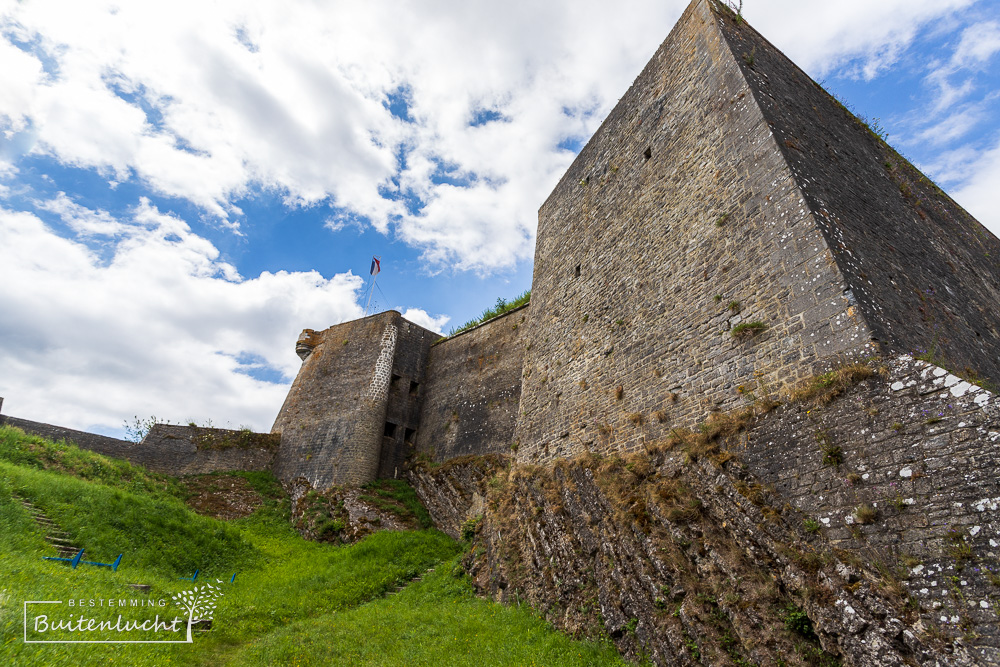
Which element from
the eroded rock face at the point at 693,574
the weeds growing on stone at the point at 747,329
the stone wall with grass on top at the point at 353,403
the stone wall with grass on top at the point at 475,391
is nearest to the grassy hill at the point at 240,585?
the eroded rock face at the point at 693,574

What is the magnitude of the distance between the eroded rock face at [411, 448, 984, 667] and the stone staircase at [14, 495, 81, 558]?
8.46 metres

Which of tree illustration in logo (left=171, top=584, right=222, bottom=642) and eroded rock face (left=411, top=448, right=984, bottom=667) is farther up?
eroded rock face (left=411, top=448, right=984, bottom=667)

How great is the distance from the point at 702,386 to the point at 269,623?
9.50 meters

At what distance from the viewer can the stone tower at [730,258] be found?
23.0 feet

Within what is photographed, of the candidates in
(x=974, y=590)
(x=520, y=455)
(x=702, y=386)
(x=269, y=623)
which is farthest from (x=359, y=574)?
(x=974, y=590)

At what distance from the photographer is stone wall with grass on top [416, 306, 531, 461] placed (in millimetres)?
17844

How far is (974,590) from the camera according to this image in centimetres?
420

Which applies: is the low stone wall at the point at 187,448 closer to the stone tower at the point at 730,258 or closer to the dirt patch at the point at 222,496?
the dirt patch at the point at 222,496

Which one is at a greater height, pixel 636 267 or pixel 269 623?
pixel 636 267

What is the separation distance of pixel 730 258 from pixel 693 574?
486cm

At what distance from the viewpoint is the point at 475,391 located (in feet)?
64.8

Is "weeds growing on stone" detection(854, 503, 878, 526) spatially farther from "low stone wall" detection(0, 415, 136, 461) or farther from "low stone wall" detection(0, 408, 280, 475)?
"low stone wall" detection(0, 415, 136, 461)

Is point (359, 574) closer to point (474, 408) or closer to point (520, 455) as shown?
point (520, 455)

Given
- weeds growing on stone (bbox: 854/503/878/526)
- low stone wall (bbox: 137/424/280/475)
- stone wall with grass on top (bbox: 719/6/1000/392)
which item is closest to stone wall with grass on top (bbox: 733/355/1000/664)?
weeds growing on stone (bbox: 854/503/878/526)
